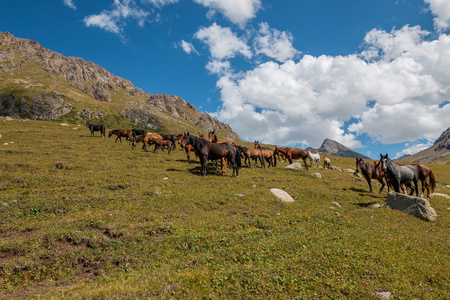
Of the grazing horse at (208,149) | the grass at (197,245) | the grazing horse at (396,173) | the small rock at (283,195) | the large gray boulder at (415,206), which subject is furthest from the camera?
the grazing horse at (208,149)

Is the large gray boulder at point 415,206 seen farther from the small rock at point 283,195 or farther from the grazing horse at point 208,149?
the grazing horse at point 208,149

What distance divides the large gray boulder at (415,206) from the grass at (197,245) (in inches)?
24.4

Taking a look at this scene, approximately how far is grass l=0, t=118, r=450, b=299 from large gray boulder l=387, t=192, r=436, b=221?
62 centimetres

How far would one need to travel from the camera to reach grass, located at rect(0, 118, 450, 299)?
6.35 meters

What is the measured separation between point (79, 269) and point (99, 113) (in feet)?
593

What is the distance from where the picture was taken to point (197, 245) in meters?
8.87

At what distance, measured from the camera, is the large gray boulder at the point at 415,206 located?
1369 cm

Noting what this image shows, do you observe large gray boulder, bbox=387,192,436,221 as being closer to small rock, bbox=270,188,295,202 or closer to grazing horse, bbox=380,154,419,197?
grazing horse, bbox=380,154,419,197

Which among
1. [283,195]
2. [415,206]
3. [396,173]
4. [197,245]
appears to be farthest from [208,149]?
[396,173]

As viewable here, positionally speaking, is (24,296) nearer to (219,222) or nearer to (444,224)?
(219,222)

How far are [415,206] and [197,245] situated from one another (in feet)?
49.7

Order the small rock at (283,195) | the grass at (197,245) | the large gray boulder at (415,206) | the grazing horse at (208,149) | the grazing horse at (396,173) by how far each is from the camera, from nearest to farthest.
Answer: the grass at (197,245), the large gray boulder at (415,206), the small rock at (283,195), the grazing horse at (396,173), the grazing horse at (208,149)

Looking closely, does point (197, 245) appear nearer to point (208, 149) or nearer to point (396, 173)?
point (208, 149)

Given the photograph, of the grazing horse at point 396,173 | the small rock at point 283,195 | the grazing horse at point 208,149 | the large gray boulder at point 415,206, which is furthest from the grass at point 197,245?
the grazing horse at point 208,149
